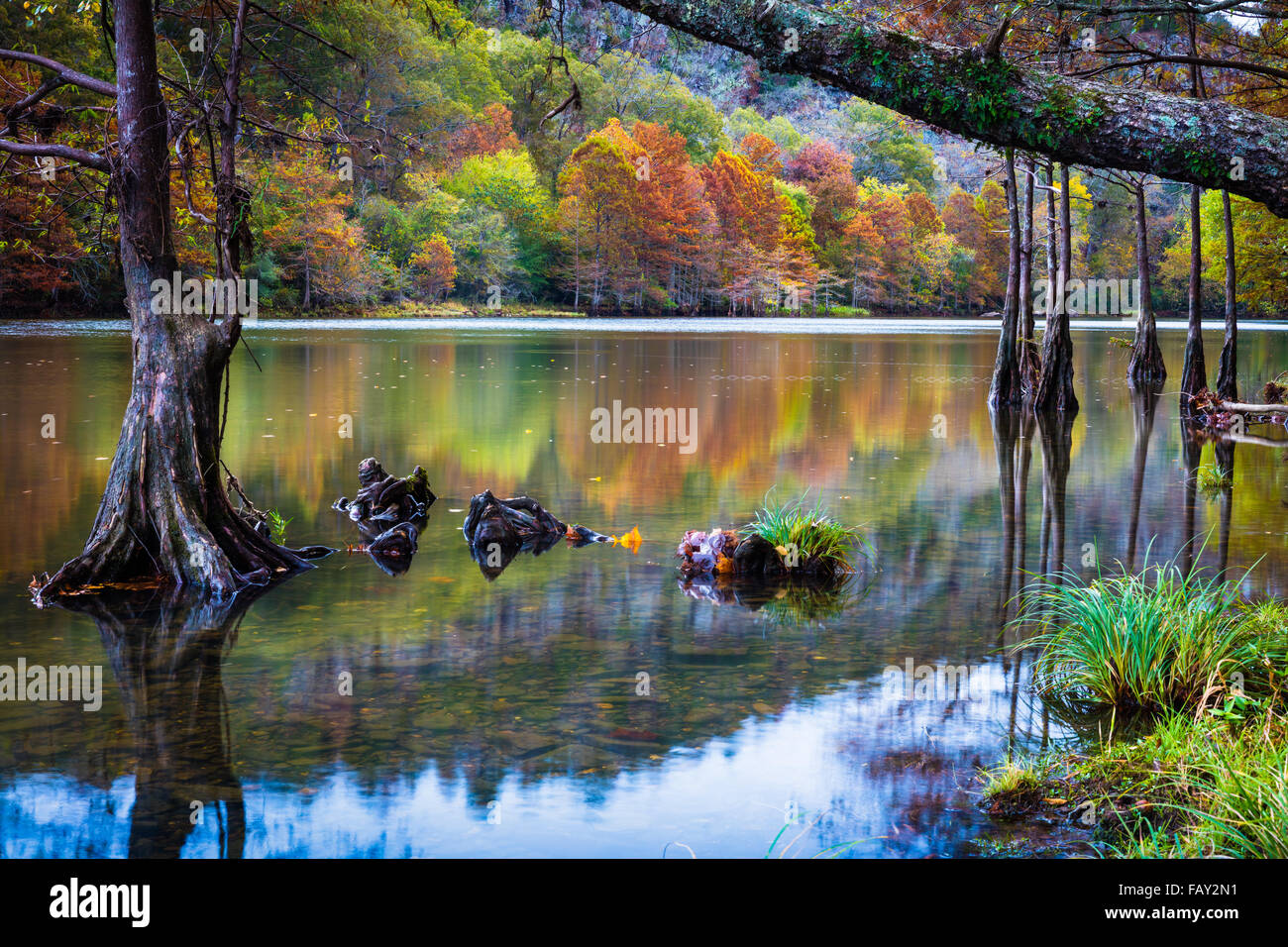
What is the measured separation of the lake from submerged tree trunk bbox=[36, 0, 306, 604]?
624mm

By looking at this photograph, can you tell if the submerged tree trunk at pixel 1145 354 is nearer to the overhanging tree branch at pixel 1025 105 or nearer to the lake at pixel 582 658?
the lake at pixel 582 658

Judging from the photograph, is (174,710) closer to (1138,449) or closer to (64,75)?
(64,75)

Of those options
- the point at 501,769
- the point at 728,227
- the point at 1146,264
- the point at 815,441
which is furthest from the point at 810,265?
the point at 501,769

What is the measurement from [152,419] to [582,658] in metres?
3.67

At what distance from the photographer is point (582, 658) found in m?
7.32

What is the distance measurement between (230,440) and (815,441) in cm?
826

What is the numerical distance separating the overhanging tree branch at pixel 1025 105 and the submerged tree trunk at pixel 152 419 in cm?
522

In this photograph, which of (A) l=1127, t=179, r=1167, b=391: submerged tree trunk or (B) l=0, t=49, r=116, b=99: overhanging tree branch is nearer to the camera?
(B) l=0, t=49, r=116, b=99: overhanging tree branch

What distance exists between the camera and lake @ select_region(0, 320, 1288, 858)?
5.10 meters

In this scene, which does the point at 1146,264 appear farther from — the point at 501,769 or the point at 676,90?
the point at 676,90

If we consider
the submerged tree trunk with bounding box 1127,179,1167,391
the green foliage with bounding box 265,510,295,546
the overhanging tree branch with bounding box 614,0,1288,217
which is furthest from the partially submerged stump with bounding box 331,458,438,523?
the submerged tree trunk with bounding box 1127,179,1167,391

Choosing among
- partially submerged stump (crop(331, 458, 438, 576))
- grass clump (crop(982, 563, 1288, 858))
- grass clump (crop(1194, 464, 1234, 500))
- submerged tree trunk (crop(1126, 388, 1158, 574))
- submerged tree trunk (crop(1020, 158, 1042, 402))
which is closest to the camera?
grass clump (crop(982, 563, 1288, 858))

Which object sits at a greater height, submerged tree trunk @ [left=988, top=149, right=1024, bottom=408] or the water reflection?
submerged tree trunk @ [left=988, top=149, right=1024, bottom=408]

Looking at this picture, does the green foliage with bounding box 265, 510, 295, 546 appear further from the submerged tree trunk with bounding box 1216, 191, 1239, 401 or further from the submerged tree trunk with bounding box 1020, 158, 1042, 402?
the submerged tree trunk with bounding box 1216, 191, 1239, 401
